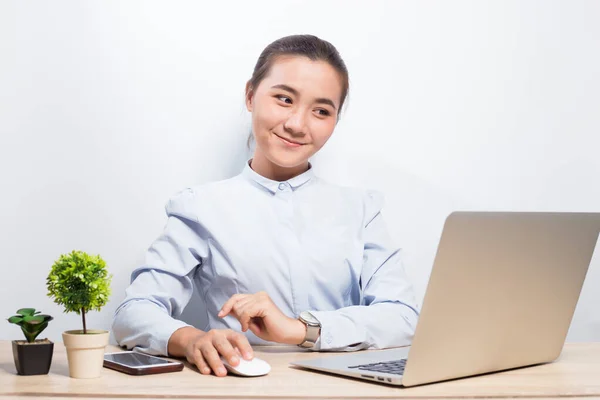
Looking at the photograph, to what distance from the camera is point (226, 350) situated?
1.11 m

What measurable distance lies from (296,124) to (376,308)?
1.57ft

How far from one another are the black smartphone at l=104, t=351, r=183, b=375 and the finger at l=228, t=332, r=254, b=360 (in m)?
0.09

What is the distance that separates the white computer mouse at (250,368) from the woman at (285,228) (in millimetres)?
526

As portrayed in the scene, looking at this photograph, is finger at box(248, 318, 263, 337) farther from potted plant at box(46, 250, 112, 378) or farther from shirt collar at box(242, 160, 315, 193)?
shirt collar at box(242, 160, 315, 193)

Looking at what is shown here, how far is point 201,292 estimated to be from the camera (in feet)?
6.18

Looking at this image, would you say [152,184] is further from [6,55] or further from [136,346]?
[136,346]

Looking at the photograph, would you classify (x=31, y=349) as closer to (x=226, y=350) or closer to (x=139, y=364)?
(x=139, y=364)

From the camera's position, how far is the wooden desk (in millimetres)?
956

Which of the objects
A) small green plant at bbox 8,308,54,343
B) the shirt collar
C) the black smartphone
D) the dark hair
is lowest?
the black smartphone

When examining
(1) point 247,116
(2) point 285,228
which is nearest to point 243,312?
(2) point 285,228

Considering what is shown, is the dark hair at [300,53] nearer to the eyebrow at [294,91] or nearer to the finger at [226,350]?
the eyebrow at [294,91]

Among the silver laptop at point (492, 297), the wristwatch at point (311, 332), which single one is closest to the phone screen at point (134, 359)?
the silver laptop at point (492, 297)

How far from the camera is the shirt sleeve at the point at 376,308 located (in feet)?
4.68

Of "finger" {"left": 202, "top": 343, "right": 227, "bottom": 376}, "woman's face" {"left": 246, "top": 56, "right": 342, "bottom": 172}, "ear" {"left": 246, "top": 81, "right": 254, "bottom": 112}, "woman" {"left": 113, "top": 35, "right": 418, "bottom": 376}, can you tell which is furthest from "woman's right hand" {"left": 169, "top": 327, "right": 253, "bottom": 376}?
"ear" {"left": 246, "top": 81, "right": 254, "bottom": 112}
